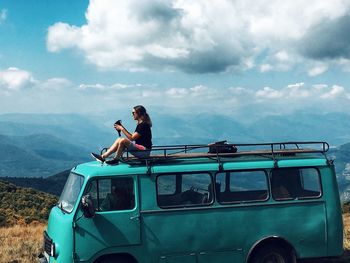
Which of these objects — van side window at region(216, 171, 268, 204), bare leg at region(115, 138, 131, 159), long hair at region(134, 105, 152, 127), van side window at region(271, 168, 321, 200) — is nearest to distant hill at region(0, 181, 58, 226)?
long hair at region(134, 105, 152, 127)

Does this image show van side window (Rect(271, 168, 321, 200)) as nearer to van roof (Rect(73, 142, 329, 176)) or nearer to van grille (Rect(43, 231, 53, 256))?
van roof (Rect(73, 142, 329, 176))

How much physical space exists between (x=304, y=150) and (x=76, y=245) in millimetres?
5801

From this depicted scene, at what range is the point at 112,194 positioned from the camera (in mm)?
9289

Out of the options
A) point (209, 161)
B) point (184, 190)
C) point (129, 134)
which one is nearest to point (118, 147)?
point (129, 134)

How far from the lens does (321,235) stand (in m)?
10.1

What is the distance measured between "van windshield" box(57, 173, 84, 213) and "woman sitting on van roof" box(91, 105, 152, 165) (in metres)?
0.64

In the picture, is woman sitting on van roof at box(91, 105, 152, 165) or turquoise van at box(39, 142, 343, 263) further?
woman sitting on van roof at box(91, 105, 152, 165)

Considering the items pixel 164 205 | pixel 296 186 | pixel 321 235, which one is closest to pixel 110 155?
pixel 164 205

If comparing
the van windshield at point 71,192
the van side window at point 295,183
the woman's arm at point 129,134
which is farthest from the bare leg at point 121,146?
the van side window at point 295,183

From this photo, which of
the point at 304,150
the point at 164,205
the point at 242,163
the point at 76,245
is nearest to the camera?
the point at 76,245

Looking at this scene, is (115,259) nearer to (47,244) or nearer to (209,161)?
(47,244)

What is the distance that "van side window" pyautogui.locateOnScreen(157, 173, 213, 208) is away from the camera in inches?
378

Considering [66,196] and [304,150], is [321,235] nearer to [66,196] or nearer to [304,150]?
[304,150]

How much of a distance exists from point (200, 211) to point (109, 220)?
1916 millimetres
